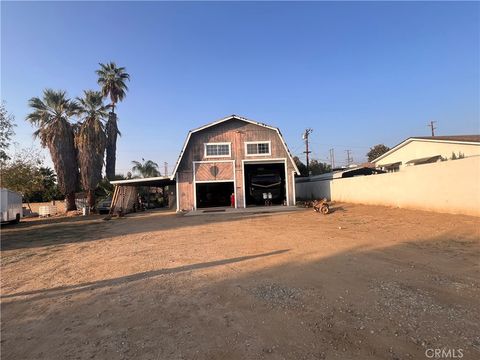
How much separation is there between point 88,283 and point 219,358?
4.10m

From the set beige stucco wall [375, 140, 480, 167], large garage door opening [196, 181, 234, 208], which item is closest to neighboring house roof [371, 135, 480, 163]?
beige stucco wall [375, 140, 480, 167]

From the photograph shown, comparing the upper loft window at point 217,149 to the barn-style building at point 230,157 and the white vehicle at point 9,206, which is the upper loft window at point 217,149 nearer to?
the barn-style building at point 230,157

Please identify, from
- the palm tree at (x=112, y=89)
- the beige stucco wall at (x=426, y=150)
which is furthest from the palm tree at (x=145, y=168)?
the beige stucco wall at (x=426, y=150)

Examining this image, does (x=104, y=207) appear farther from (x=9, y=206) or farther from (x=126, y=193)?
(x=9, y=206)

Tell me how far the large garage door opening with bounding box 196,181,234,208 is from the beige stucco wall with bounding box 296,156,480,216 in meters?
11.9

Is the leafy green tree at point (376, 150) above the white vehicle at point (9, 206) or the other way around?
above

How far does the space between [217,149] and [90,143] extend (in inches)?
504

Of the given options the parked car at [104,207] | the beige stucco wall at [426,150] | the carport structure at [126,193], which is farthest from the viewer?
the parked car at [104,207]

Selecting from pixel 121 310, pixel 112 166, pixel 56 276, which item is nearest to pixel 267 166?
pixel 112 166

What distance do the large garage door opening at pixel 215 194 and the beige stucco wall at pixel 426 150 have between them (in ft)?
54.5

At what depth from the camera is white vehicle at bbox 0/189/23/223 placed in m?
20.1

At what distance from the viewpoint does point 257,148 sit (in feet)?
79.5

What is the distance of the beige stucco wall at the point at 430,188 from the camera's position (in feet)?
38.1

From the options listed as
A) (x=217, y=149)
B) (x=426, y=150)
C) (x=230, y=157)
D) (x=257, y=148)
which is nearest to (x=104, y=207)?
(x=217, y=149)
